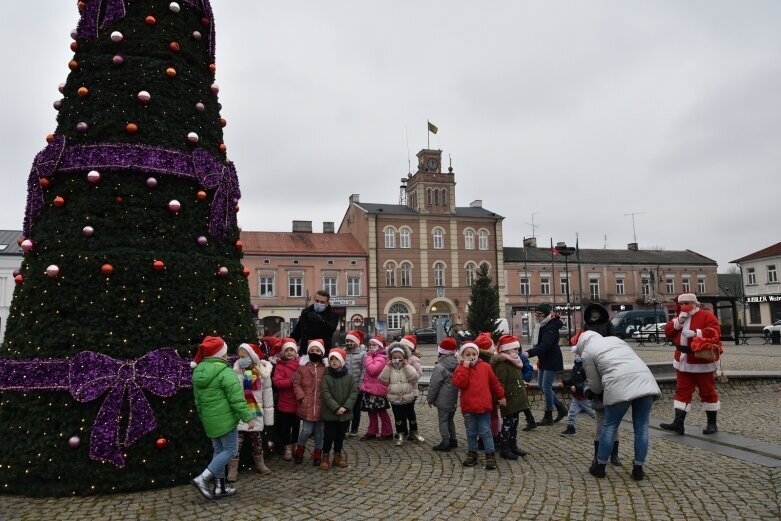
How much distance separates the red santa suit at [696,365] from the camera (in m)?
7.36

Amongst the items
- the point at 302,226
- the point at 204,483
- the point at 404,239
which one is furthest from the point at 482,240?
the point at 204,483

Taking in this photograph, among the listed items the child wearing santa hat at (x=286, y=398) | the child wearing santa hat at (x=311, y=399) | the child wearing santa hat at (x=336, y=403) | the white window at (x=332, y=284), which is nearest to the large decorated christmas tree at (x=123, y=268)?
the child wearing santa hat at (x=286, y=398)

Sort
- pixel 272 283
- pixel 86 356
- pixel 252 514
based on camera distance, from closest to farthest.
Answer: pixel 252 514, pixel 86 356, pixel 272 283

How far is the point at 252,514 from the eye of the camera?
4711mm

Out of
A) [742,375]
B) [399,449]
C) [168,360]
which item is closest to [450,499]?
[399,449]

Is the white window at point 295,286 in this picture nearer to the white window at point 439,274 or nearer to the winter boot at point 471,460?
the white window at point 439,274

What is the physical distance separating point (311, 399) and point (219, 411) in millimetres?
1471

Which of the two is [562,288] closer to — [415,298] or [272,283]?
[415,298]

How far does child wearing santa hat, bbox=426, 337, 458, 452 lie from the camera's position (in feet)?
23.1

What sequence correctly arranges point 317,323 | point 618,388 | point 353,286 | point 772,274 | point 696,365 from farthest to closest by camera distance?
point 772,274
point 353,286
point 317,323
point 696,365
point 618,388

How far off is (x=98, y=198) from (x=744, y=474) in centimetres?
723

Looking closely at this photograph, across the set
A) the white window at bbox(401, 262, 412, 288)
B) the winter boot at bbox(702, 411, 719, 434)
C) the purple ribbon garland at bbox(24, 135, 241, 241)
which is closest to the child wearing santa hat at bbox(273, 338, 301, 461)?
the purple ribbon garland at bbox(24, 135, 241, 241)

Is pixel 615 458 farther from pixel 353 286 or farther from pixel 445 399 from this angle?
pixel 353 286

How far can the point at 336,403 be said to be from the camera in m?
6.23
